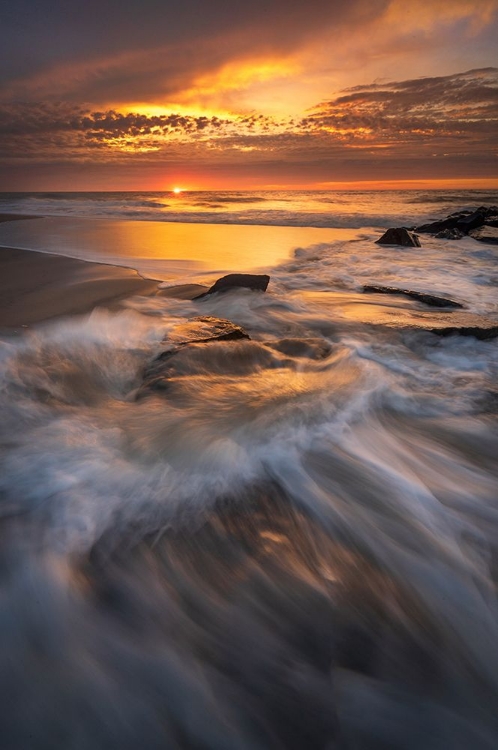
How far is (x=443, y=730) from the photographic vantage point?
3.92ft

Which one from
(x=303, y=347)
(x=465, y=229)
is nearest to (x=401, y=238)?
(x=465, y=229)

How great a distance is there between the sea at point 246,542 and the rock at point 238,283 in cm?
171

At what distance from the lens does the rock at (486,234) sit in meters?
11.9

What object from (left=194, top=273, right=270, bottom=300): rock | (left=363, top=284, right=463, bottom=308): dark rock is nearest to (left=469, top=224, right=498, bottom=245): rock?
(left=363, top=284, right=463, bottom=308): dark rock

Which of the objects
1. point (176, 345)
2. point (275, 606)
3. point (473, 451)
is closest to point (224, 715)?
point (275, 606)

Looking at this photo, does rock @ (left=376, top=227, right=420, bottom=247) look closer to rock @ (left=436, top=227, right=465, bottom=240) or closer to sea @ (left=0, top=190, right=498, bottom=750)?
rock @ (left=436, top=227, right=465, bottom=240)

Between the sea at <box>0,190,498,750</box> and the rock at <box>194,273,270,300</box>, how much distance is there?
1.71m

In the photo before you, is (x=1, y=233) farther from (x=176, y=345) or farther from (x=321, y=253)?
(x=176, y=345)

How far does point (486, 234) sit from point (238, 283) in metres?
11.0

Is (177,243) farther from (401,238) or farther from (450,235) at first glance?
(450,235)

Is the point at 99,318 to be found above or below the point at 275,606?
above

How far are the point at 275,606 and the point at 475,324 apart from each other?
155 inches

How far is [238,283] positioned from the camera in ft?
18.5

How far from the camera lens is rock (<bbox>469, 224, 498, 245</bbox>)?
39.1 feet
